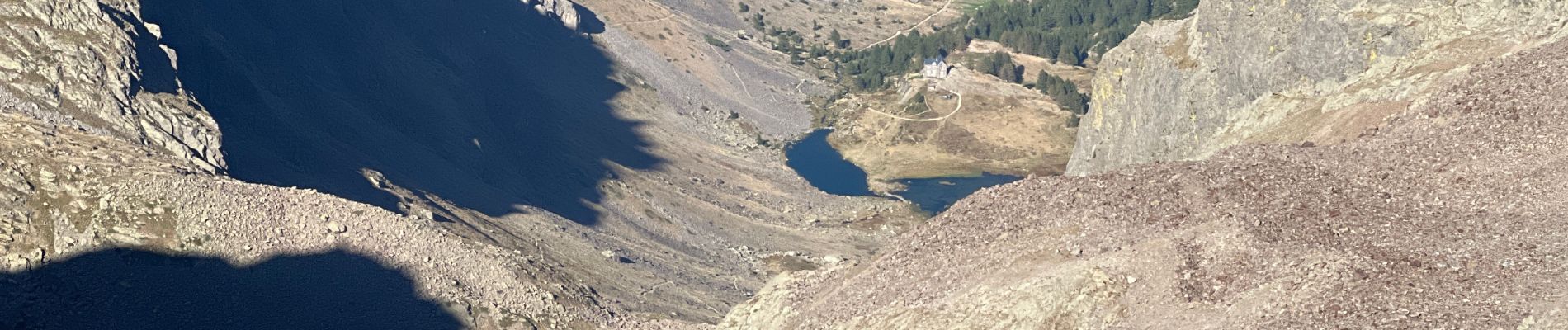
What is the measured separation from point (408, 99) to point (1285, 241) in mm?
85311

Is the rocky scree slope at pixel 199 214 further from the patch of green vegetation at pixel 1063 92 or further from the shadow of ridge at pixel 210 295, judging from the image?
the patch of green vegetation at pixel 1063 92

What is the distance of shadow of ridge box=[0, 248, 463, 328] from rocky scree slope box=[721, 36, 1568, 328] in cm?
2026

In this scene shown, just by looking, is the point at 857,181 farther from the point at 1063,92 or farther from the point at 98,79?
the point at 98,79

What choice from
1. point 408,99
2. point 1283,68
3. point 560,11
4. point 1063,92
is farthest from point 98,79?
point 1063,92

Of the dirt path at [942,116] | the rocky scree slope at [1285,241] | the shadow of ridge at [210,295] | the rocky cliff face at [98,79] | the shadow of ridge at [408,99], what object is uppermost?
the rocky scree slope at [1285,241]

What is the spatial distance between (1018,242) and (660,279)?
46.4 meters

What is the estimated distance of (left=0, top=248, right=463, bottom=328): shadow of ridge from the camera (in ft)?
176

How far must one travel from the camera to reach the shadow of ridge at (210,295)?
53656 millimetres

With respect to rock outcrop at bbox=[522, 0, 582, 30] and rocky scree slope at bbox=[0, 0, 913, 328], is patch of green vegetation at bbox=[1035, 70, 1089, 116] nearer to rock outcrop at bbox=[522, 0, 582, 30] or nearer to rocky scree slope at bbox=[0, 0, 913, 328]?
rock outcrop at bbox=[522, 0, 582, 30]

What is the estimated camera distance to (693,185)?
12344 centimetres

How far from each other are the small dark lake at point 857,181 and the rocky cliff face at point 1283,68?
43.9m

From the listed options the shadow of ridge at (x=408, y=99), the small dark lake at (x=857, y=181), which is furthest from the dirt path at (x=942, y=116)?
the shadow of ridge at (x=408, y=99)

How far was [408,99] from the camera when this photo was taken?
373 ft

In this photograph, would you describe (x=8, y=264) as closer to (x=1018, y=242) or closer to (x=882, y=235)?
(x=1018, y=242)
